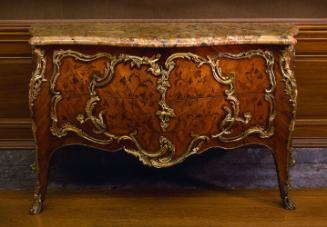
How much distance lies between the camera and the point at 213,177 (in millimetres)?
2268

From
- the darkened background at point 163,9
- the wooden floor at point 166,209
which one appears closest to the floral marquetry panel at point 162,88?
the wooden floor at point 166,209

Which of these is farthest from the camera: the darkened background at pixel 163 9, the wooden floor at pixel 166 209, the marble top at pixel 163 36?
the darkened background at pixel 163 9

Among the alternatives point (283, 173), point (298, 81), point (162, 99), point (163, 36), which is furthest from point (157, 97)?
point (298, 81)

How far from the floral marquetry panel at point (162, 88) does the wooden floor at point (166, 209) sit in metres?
0.27

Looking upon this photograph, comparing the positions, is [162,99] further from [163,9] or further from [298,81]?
[298,81]

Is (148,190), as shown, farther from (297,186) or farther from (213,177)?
(297,186)

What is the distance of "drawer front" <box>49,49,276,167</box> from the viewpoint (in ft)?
5.64

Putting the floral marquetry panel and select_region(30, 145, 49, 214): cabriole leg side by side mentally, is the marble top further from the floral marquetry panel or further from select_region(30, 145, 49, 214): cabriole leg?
select_region(30, 145, 49, 214): cabriole leg

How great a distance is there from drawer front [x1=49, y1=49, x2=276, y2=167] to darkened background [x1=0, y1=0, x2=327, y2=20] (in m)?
0.52

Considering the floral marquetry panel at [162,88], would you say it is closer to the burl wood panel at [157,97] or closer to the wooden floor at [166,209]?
the burl wood panel at [157,97]

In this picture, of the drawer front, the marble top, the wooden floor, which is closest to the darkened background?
the marble top

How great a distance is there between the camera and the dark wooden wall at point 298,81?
2207 millimetres

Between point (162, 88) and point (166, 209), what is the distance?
0.55m

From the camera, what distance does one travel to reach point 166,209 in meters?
1.98
